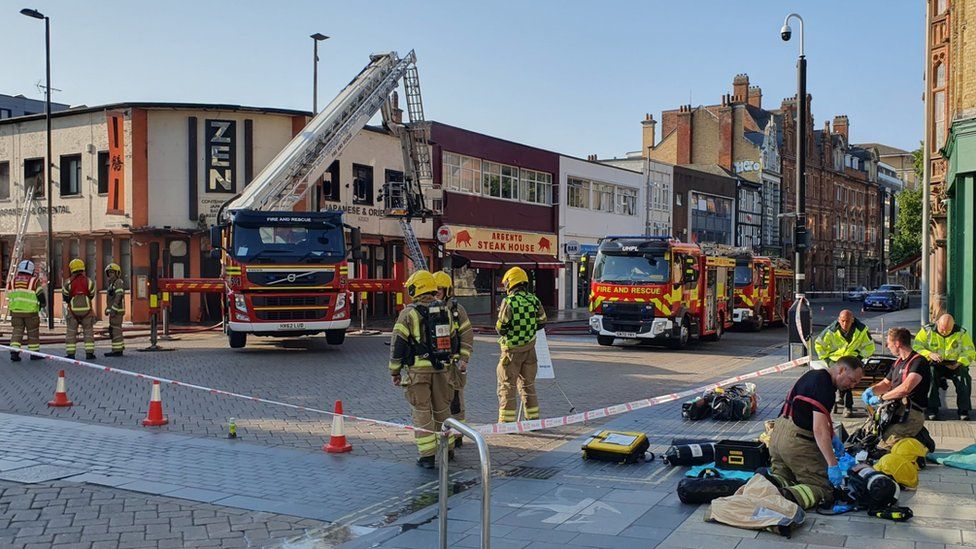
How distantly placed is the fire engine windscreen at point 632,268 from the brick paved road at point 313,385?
1.78m

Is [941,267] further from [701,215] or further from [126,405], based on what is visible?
[701,215]

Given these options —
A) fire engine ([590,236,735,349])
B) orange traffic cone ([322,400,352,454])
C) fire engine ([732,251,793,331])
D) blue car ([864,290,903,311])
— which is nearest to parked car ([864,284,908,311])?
blue car ([864,290,903,311])

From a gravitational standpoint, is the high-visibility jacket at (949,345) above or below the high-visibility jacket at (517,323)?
below

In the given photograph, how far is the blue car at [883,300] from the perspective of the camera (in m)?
47.0

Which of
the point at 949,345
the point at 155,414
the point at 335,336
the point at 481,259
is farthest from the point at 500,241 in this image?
the point at 155,414

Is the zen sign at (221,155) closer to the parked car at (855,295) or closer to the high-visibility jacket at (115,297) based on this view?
the high-visibility jacket at (115,297)

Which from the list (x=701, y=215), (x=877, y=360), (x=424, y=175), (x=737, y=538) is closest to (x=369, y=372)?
(x=877, y=360)

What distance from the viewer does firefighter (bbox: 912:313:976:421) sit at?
10.3 meters

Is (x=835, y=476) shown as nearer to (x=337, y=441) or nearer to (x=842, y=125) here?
(x=337, y=441)

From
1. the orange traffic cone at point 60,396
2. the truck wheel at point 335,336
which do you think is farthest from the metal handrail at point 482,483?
the truck wheel at point 335,336

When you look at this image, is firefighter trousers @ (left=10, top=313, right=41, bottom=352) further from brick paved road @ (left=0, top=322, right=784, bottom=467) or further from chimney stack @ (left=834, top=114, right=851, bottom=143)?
chimney stack @ (left=834, top=114, right=851, bottom=143)

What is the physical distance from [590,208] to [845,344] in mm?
35631

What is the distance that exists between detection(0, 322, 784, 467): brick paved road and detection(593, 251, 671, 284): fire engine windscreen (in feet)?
5.84

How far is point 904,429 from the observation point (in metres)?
8.09
